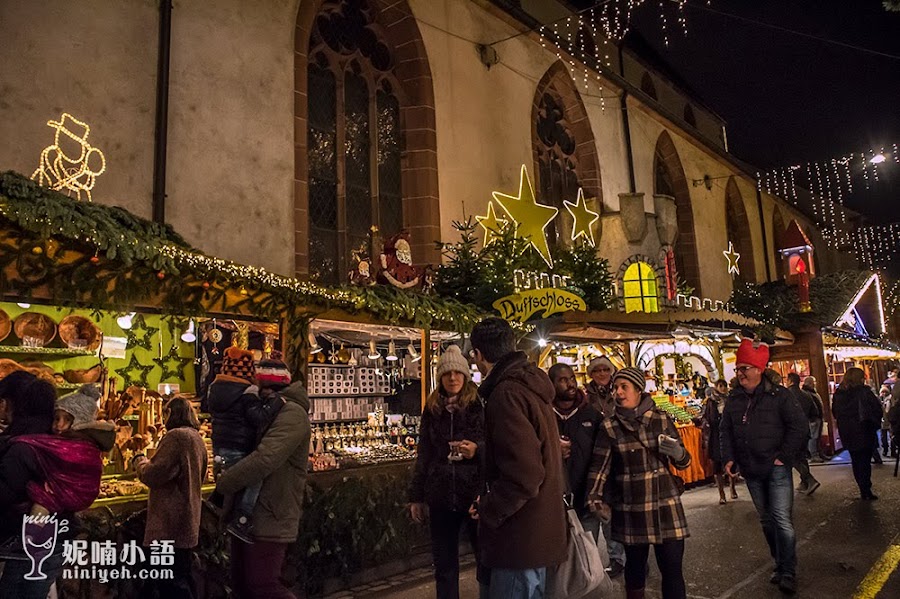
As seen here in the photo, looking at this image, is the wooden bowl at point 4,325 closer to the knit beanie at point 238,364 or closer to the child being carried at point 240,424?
the knit beanie at point 238,364

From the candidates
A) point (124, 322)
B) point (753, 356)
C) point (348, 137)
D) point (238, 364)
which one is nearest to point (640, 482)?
point (753, 356)

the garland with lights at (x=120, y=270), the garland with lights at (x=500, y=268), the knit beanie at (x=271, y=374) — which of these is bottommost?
the knit beanie at (x=271, y=374)

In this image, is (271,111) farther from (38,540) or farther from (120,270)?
(38,540)

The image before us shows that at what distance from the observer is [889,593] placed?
211 inches

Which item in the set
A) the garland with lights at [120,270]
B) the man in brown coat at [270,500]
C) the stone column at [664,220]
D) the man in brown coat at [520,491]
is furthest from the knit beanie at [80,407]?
the stone column at [664,220]

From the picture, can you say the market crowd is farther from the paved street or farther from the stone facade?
the stone facade

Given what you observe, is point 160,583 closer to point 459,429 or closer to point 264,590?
point 264,590

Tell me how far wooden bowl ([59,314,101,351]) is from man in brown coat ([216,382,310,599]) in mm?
3402

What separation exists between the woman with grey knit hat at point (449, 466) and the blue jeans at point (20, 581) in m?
2.09

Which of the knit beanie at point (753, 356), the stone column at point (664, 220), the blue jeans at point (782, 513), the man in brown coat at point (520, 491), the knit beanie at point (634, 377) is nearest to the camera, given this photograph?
the man in brown coat at point (520, 491)

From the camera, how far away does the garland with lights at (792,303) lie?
17.5 metres

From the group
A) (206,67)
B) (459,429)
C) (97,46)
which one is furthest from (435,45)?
(459,429)

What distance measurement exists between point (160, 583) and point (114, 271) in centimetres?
230

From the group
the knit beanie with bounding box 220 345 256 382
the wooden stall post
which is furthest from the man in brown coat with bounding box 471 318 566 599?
the wooden stall post
